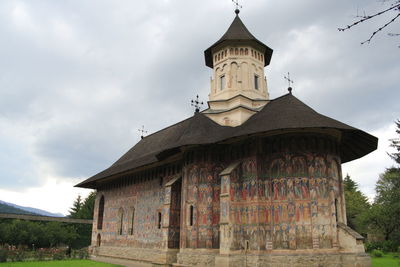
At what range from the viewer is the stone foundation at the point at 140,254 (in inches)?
694

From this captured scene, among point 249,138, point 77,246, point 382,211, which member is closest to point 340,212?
point 249,138

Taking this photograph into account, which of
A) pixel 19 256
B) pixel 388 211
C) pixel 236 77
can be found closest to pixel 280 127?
pixel 236 77

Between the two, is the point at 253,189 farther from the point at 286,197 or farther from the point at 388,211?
the point at 388,211

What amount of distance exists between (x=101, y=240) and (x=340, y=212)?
60.0 ft

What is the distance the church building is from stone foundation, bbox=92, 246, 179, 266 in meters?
0.06

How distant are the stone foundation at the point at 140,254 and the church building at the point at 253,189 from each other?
0.19 feet

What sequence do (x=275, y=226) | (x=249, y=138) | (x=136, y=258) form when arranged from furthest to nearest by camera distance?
(x=136, y=258)
(x=249, y=138)
(x=275, y=226)

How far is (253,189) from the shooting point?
49.9 ft

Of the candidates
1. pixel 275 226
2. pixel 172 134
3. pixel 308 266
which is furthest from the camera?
pixel 172 134

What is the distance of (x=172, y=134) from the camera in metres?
25.3

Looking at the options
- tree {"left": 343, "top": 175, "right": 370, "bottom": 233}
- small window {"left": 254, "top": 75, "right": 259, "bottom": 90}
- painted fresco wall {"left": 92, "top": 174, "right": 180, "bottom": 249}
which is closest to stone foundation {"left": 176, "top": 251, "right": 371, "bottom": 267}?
painted fresco wall {"left": 92, "top": 174, "right": 180, "bottom": 249}

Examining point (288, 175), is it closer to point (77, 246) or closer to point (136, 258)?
point (136, 258)

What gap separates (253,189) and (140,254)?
398 inches

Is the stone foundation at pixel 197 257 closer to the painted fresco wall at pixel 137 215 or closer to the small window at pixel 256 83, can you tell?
the painted fresco wall at pixel 137 215
